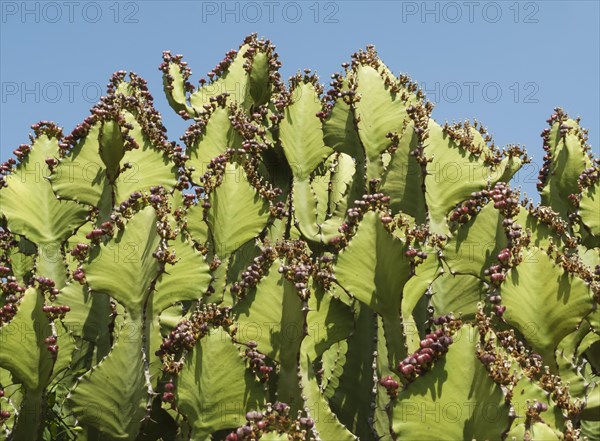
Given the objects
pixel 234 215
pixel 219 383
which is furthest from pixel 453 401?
pixel 234 215

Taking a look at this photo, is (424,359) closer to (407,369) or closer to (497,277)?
(407,369)

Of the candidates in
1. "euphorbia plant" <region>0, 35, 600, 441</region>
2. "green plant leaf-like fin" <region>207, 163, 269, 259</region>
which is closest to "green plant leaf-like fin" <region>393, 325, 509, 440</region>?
"euphorbia plant" <region>0, 35, 600, 441</region>

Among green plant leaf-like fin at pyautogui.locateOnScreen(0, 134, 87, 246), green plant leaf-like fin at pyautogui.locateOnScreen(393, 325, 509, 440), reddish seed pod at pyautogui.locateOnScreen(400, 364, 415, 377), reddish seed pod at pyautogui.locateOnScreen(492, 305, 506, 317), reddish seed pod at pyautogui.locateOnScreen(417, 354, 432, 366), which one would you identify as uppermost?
green plant leaf-like fin at pyautogui.locateOnScreen(0, 134, 87, 246)

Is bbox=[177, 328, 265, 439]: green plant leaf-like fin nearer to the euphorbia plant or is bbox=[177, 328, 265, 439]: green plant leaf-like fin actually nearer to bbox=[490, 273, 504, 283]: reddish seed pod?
the euphorbia plant

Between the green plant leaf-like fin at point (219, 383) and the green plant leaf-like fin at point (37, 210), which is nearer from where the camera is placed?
the green plant leaf-like fin at point (219, 383)

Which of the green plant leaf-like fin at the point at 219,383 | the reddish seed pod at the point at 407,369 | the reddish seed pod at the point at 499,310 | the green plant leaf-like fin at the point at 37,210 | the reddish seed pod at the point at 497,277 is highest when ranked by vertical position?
the green plant leaf-like fin at the point at 37,210

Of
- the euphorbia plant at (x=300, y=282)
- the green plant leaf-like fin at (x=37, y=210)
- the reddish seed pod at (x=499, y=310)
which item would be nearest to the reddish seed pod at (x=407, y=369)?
the euphorbia plant at (x=300, y=282)

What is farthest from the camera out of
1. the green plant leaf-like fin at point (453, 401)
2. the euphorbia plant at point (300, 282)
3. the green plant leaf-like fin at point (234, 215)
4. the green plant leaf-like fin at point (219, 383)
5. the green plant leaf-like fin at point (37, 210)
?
the green plant leaf-like fin at point (37, 210)

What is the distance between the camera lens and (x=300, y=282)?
3445 millimetres

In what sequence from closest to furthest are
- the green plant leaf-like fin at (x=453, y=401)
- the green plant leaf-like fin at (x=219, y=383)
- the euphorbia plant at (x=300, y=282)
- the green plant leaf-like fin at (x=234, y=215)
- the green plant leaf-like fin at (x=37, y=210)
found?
the green plant leaf-like fin at (x=453, y=401), the euphorbia plant at (x=300, y=282), the green plant leaf-like fin at (x=219, y=383), the green plant leaf-like fin at (x=234, y=215), the green plant leaf-like fin at (x=37, y=210)

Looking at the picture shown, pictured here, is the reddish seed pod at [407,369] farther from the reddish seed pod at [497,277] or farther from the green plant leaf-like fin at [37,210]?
the green plant leaf-like fin at [37,210]

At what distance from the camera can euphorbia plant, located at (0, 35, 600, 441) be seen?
3.31 m

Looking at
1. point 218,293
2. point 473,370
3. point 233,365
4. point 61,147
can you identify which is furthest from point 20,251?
point 473,370

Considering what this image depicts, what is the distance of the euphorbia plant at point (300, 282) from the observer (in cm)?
331
